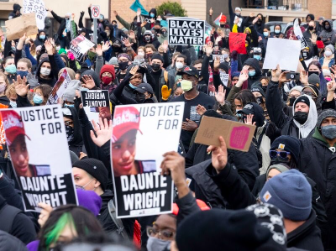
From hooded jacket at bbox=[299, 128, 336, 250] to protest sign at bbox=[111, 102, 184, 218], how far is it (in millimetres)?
2525

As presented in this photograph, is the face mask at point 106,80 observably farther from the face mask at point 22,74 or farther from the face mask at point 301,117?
the face mask at point 301,117

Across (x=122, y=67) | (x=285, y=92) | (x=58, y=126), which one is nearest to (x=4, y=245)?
(x=58, y=126)

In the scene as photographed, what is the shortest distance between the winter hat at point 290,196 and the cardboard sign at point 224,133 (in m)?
0.57

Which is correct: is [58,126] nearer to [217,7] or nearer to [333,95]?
[333,95]

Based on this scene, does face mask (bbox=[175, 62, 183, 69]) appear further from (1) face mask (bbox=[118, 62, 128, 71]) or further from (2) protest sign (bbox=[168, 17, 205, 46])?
(1) face mask (bbox=[118, 62, 128, 71])

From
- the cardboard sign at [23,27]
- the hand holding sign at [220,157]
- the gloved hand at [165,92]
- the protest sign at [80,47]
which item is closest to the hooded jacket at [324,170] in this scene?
the hand holding sign at [220,157]

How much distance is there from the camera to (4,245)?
371cm

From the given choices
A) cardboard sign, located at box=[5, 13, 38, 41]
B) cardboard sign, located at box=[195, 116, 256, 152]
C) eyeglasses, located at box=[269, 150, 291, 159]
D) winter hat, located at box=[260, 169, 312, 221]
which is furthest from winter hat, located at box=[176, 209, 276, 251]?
cardboard sign, located at box=[5, 13, 38, 41]

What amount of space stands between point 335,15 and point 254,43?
1153 inches

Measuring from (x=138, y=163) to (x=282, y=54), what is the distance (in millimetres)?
6218

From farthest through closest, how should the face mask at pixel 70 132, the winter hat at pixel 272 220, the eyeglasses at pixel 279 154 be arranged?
the face mask at pixel 70 132 < the eyeglasses at pixel 279 154 < the winter hat at pixel 272 220

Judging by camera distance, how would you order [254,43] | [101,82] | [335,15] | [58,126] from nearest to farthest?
1. [58,126]
2. [101,82]
3. [254,43]
4. [335,15]

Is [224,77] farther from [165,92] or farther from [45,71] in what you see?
[45,71]

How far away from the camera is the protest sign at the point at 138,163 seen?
4.06 metres
